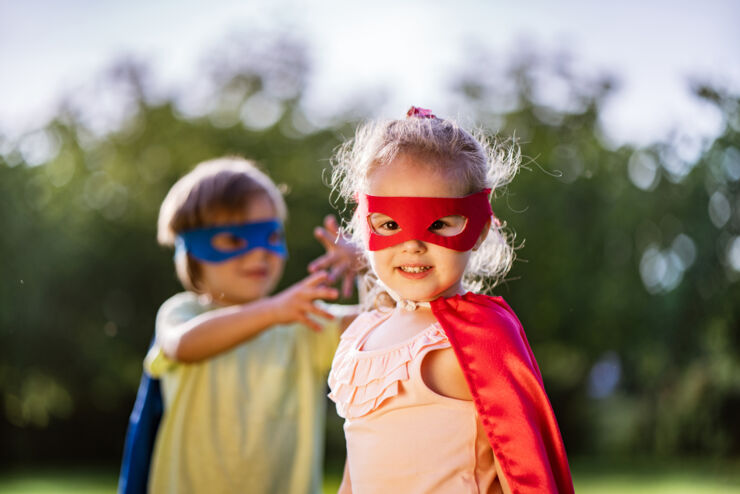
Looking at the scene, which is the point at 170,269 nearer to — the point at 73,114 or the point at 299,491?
the point at 73,114

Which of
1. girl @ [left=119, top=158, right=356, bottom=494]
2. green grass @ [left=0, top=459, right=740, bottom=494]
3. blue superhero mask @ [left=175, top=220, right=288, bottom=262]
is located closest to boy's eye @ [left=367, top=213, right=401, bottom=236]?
girl @ [left=119, top=158, right=356, bottom=494]

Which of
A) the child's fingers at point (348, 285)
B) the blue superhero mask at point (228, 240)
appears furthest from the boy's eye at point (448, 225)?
the blue superhero mask at point (228, 240)

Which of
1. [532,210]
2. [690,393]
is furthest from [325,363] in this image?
[532,210]

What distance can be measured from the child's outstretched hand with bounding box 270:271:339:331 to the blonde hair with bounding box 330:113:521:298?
0.35 meters

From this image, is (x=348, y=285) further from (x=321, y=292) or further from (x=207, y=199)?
(x=207, y=199)

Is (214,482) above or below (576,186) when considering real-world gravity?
below

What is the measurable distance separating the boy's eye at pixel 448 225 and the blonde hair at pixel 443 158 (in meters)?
0.09

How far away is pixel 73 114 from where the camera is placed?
8898 mm

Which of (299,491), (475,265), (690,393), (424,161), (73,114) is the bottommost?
(690,393)

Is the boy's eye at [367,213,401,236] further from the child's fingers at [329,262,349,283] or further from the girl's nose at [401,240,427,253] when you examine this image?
the child's fingers at [329,262,349,283]

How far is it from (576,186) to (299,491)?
19.2ft

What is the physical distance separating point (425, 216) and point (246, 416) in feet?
5.97

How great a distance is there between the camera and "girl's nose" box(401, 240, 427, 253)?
2131mm

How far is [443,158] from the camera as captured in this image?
2160mm
